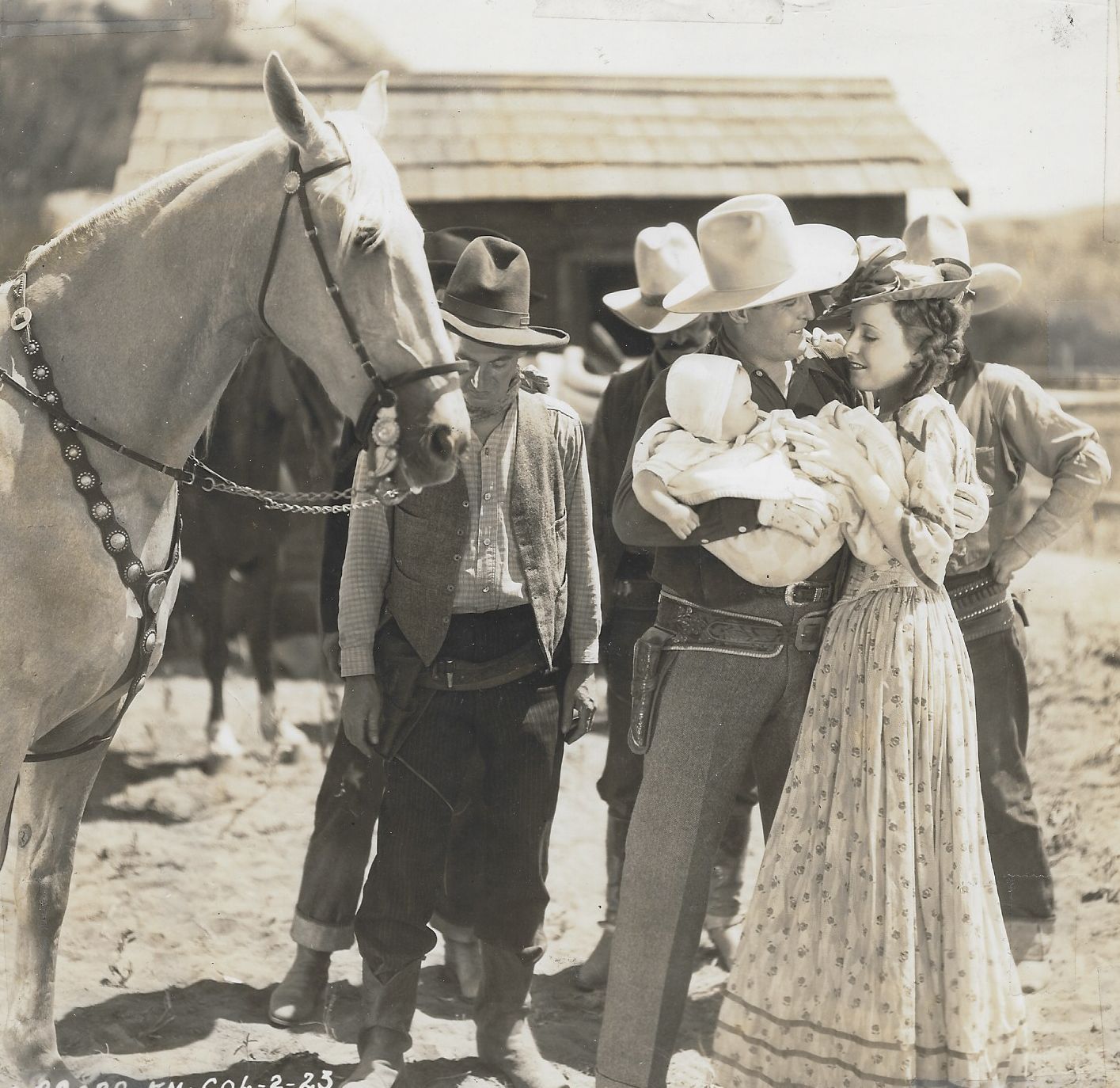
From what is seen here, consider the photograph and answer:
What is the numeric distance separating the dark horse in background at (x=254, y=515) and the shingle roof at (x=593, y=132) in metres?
0.72

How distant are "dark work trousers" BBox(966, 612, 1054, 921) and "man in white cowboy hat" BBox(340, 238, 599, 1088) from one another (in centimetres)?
128

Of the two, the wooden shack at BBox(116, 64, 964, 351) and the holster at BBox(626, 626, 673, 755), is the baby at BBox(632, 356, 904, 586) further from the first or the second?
the wooden shack at BBox(116, 64, 964, 351)

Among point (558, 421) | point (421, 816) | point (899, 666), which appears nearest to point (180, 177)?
point (558, 421)

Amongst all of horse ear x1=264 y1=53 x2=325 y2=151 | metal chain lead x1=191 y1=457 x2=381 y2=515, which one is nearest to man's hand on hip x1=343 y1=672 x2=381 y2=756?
metal chain lead x1=191 y1=457 x2=381 y2=515

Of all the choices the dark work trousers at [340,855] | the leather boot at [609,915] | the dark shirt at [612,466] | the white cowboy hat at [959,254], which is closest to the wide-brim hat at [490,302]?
the dark shirt at [612,466]

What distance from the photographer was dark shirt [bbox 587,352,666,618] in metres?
3.85

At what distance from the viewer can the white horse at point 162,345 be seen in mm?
2709

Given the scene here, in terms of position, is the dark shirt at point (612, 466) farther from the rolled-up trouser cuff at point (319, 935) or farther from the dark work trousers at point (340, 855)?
the rolled-up trouser cuff at point (319, 935)

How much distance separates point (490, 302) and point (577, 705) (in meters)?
1.14

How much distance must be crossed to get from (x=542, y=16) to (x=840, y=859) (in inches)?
96.1

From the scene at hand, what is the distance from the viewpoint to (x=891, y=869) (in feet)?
9.77

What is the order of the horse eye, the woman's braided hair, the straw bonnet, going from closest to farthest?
the horse eye < the straw bonnet < the woman's braided hair

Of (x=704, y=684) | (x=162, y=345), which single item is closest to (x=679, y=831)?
(x=704, y=684)

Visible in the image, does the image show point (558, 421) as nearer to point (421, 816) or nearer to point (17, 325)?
point (421, 816)
